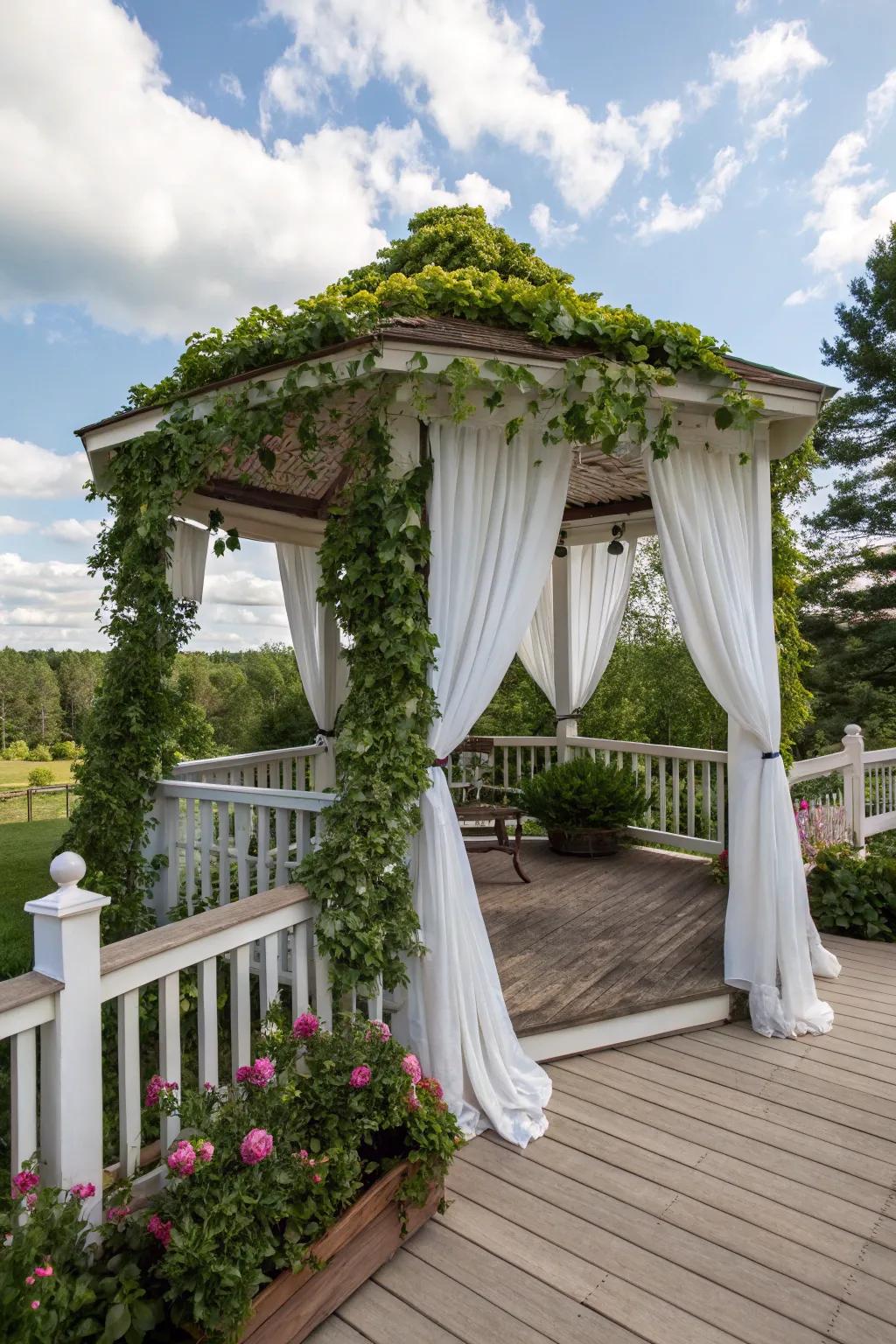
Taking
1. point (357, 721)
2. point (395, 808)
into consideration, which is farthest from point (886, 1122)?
point (357, 721)

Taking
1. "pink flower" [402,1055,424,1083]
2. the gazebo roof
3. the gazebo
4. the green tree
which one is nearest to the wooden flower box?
"pink flower" [402,1055,424,1083]

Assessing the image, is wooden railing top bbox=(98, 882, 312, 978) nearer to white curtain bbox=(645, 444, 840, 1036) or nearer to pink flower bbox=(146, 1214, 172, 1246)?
pink flower bbox=(146, 1214, 172, 1246)

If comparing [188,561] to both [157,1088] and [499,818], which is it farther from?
[157,1088]

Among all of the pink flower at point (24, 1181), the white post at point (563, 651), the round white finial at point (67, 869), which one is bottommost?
the pink flower at point (24, 1181)

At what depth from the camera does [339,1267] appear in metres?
1.79

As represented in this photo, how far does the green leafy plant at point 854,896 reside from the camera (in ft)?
14.9

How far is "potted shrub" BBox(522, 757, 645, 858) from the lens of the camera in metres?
5.40

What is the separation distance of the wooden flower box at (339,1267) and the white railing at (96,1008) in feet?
1.43

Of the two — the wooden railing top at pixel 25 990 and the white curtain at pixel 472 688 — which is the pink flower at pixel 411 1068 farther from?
the wooden railing top at pixel 25 990

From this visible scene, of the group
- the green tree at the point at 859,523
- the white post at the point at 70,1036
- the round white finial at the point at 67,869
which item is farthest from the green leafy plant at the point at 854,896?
the green tree at the point at 859,523

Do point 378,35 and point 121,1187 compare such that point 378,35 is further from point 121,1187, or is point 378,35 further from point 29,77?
point 121,1187

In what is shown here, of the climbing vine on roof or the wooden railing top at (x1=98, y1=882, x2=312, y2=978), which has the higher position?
the climbing vine on roof

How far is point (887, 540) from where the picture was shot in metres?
13.1

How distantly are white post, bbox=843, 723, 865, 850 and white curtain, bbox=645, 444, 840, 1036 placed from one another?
2.68 m
